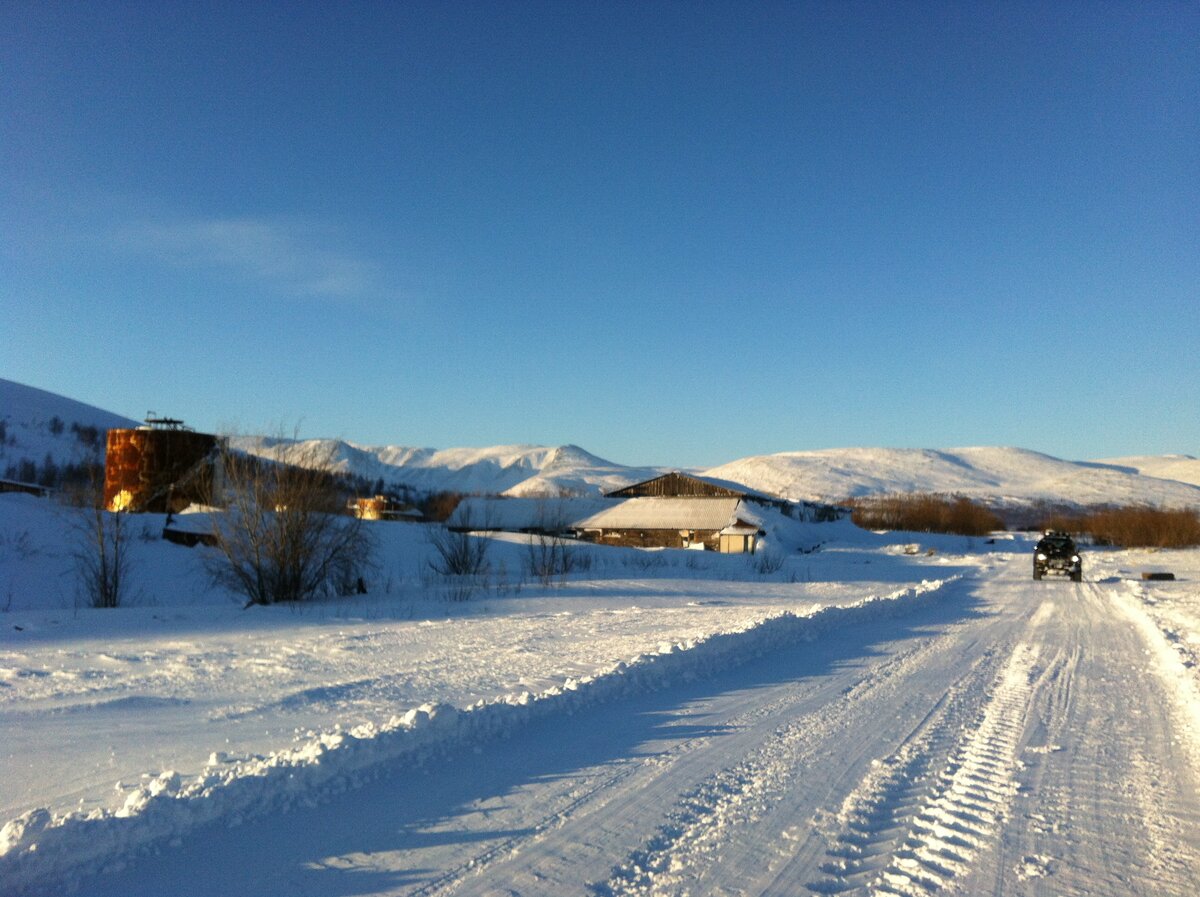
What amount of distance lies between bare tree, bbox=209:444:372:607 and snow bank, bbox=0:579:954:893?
1300 centimetres

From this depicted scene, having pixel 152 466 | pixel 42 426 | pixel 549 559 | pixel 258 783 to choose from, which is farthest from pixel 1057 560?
pixel 42 426

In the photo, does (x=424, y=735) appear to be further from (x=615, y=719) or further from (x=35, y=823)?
(x=35, y=823)

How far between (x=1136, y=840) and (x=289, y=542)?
18.5 meters

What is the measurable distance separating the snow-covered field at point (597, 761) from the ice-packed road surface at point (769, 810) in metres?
0.02

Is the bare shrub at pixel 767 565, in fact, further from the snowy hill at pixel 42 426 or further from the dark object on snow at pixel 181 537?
the snowy hill at pixel 42 426

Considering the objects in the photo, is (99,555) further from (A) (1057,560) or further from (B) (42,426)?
(B) (42,426)

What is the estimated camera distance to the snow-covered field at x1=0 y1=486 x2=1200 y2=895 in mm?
4602

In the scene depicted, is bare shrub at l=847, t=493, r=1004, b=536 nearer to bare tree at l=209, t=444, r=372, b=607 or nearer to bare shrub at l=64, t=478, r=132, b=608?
bare tree at l=209, t=444, r=372, b=607

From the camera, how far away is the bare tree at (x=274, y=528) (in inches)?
798

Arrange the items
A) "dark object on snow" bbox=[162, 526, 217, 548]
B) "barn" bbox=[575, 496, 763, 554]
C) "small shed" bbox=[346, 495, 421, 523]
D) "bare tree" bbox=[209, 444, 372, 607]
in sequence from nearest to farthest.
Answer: "bare tree" bbox=[209, 444, 372, 607] < "small shed" bbox=[346, 495, 421, 523] < "dark object on snow" bbox=[162, 526, 217, 548] < "barn" bbox=[575, 496, 763, 554]

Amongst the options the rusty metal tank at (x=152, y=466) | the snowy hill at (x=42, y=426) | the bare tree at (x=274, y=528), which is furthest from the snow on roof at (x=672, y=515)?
the snowy hill at (x=42, y=426)

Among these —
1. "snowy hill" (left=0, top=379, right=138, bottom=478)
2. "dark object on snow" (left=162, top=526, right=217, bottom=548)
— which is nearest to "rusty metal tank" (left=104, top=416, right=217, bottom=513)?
"dark object on snow" (left=162, top=526, right=217, bottom=548)

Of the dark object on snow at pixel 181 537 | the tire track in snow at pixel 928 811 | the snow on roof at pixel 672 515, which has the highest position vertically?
the snow on roof at pixel 672 515

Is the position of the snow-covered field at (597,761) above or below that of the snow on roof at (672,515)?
below
